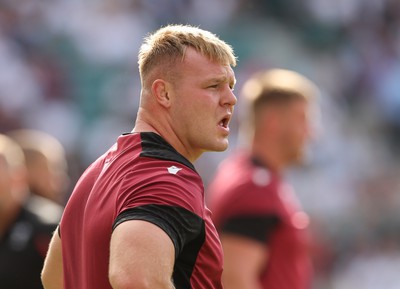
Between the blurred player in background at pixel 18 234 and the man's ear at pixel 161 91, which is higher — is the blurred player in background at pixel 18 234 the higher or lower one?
the lower one

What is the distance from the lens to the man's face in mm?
3498

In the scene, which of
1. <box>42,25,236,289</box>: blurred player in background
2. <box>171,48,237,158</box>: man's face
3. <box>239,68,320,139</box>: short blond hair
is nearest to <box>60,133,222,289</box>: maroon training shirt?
<box>42,25,236,289</box>: blurred player in background

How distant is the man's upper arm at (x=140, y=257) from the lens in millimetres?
2895

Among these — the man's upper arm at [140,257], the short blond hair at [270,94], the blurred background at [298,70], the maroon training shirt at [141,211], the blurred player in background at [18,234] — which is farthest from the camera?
the blurred background at [298,70]

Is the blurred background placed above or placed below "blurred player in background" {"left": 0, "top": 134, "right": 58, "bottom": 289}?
above

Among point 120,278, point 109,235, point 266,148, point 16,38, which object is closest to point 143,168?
point 109,235

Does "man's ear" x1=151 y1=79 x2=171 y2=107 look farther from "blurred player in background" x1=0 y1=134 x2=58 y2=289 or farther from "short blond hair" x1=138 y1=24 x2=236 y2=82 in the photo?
"blurred player in background" x1=0 y1=134 x2=58 y2=289

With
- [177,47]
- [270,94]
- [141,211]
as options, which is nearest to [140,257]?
[141,211]

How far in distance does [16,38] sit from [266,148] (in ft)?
25.0

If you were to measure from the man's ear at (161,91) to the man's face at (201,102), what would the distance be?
2 centimetres

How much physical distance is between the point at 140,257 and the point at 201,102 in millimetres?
802

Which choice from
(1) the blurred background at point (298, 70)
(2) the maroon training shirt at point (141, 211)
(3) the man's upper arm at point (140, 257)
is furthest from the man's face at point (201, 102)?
(1) the blurred background at point (298, 70)

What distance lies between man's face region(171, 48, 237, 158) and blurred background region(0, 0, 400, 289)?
8.34 m

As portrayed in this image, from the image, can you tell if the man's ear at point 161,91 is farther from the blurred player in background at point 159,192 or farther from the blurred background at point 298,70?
the blurred background at point 298,70
